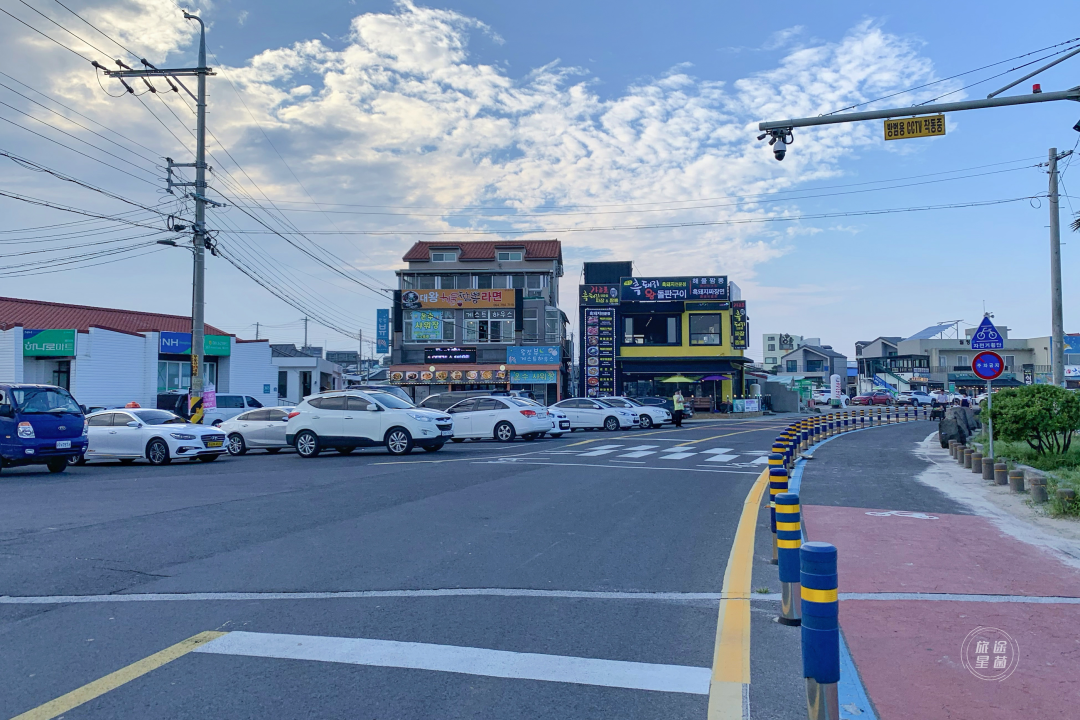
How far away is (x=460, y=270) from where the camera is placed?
5888 cm

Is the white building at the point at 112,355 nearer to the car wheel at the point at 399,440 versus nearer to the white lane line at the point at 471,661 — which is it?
the car wheel at the point at 399,440

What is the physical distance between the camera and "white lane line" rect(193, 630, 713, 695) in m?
4.61

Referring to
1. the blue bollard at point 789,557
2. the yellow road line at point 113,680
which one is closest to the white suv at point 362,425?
the yellow road line at point 113,680

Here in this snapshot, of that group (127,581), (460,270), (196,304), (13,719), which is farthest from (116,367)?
(13,719)

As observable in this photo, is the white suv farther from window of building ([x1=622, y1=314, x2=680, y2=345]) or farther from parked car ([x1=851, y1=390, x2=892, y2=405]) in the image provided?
parked car ([x1=851, y1=390, x2=892, y2=405])

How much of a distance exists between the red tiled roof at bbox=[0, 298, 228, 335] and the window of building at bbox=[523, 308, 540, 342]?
22727mm

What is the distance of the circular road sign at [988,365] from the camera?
15.9m

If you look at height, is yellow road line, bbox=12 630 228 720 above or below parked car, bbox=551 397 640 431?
below

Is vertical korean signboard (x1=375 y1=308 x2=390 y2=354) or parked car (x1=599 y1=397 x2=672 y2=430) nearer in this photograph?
parked car (x1=599 y1=397 x2=672 y2=430)

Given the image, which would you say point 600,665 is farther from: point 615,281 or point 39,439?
point 615,281

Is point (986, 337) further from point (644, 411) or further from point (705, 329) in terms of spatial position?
point (705, 329)

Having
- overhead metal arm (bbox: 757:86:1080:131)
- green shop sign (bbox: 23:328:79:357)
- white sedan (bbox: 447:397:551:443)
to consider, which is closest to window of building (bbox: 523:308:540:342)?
green shop sign (bbox: 23:328:79:357)

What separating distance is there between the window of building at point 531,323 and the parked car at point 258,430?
34841 millimetres

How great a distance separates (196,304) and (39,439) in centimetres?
802
